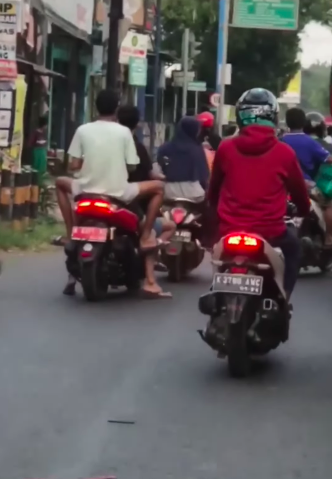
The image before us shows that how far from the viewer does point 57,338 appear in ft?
33.9

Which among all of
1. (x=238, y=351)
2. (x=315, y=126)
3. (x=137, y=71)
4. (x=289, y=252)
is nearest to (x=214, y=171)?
(x=289, y=252)

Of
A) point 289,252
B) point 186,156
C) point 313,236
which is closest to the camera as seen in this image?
point 289,252

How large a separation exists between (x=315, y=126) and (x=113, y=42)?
14.7 feet

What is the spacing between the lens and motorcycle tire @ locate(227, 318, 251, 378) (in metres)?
8.59

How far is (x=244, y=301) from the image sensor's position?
8.60 m

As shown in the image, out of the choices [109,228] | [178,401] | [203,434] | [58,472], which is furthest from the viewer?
[109,228]

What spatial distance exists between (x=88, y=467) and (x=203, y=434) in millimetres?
934

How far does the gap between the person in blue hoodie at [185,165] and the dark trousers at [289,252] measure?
5.16m

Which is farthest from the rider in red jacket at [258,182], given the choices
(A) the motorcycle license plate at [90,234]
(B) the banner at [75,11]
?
(B) the banner at [75,11]

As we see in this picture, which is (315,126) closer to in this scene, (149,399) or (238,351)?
(238,351)

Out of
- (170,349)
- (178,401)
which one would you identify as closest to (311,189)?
(170,349)

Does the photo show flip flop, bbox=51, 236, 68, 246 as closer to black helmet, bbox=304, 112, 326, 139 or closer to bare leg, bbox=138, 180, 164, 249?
black helmet, bbox=304, 112, 326, 139

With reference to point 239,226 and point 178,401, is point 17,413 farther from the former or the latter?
point 239,226

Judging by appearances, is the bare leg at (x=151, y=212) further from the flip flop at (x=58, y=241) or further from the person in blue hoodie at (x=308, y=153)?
the flip flop at (x=58, y=241)
